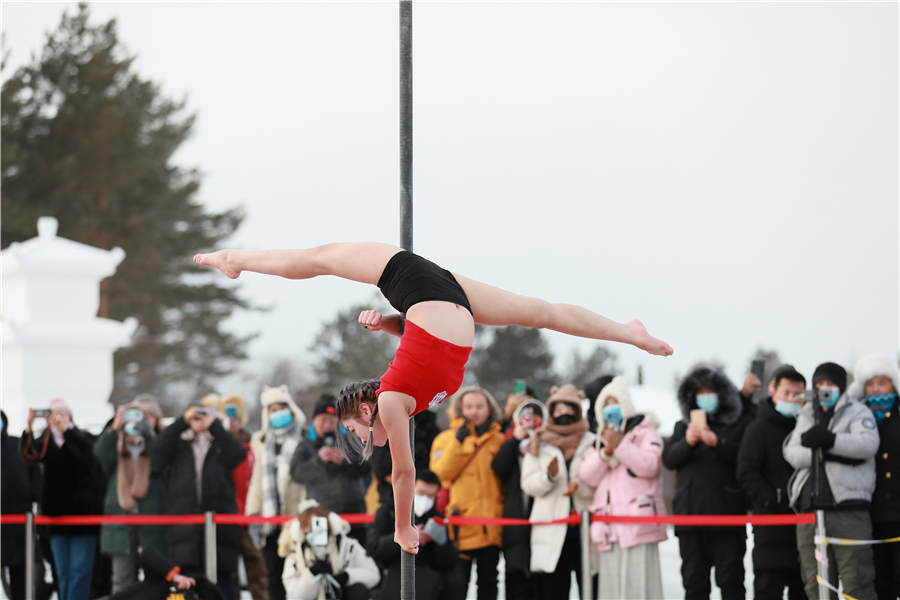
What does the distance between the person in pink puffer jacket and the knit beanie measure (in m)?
1.05

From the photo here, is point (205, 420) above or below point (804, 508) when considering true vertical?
above

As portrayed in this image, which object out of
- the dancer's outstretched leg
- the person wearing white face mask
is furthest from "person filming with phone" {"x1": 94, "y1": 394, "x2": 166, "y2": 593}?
the dancer's outstretched leg

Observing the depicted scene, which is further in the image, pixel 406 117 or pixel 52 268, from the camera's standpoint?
pixel 52 268

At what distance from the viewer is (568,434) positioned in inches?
324

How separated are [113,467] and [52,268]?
514cm

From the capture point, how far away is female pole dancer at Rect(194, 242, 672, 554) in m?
4.84

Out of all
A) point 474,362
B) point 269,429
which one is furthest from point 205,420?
point 474,362

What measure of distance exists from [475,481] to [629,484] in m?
0.97

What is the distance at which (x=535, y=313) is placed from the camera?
16.6ft

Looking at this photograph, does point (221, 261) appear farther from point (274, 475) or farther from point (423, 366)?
point (274, 475)

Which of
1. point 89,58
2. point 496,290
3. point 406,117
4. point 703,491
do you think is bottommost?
point 703,491

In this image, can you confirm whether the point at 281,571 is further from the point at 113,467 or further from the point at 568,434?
the point at 568,434

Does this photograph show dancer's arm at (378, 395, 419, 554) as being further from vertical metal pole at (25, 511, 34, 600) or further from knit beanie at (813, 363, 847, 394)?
vertical metal pole at (25, 511, 34, 600)

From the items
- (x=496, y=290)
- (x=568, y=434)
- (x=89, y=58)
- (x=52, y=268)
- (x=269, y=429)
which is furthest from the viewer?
(x=89, y=58)
